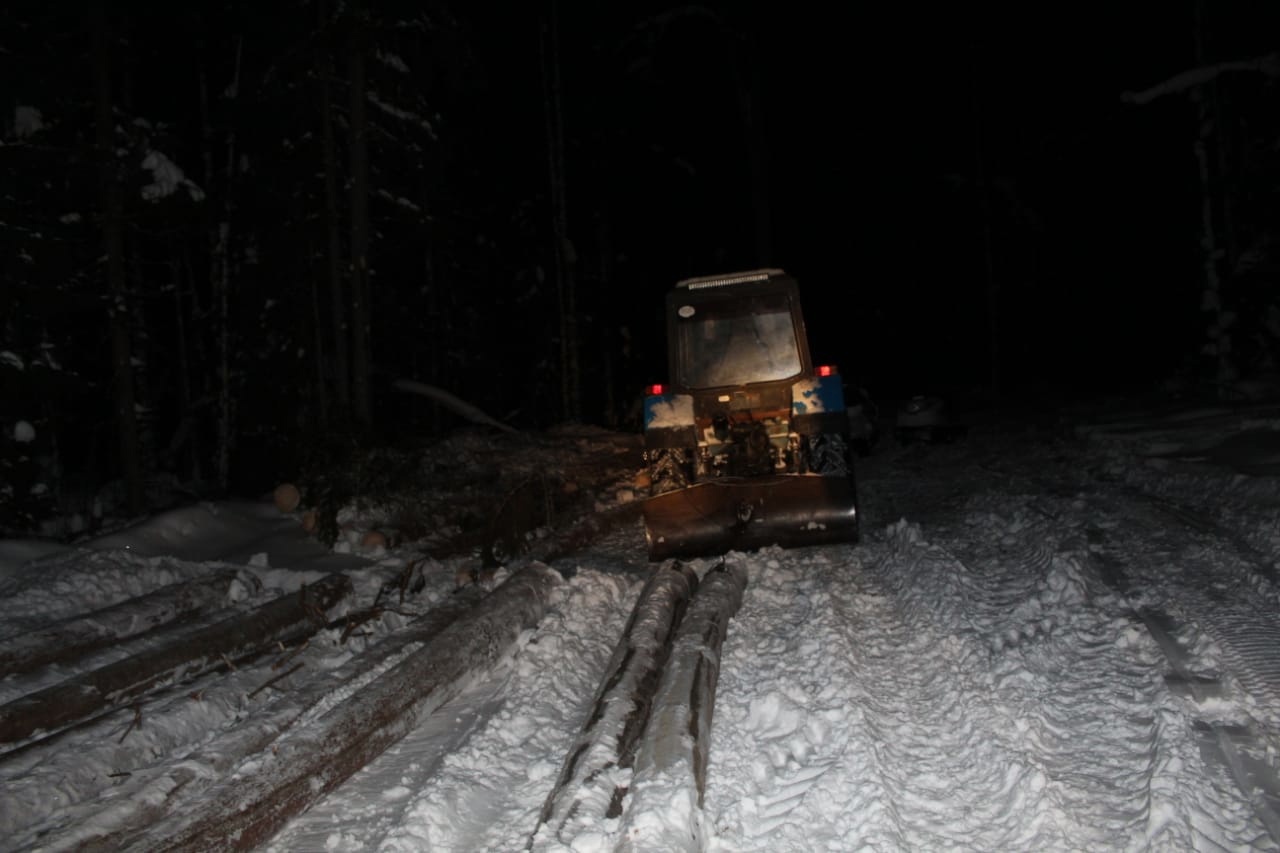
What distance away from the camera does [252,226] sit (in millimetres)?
20109

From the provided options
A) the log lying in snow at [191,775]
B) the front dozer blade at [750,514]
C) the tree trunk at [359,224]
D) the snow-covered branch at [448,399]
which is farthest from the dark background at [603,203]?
the log lying in snow at [191,775]

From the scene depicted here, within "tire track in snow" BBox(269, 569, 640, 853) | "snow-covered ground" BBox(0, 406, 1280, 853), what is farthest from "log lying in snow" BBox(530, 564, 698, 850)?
"tire track in snow" BBox(269, 569, 640, 853)

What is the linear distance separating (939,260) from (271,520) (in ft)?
117

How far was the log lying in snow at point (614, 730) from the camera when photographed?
3.78 metres

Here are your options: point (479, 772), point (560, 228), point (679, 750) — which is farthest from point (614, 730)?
point (560, 228)

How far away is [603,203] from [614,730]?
24085mm

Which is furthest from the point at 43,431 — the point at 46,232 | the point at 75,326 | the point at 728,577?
the point at 728,577

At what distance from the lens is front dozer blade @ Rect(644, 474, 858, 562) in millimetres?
8914

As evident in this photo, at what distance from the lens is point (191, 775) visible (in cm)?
448

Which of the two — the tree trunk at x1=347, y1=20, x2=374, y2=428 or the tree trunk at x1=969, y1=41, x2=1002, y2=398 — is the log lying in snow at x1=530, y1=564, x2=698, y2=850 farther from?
the tree trunk at x1=969, y1=41, x2=1002, y2=398

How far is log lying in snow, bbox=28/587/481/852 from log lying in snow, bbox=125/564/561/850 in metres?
0.17

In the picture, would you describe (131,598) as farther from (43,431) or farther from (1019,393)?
(1019,393)

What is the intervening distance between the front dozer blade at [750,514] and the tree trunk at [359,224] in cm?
816

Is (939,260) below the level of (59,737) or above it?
above
